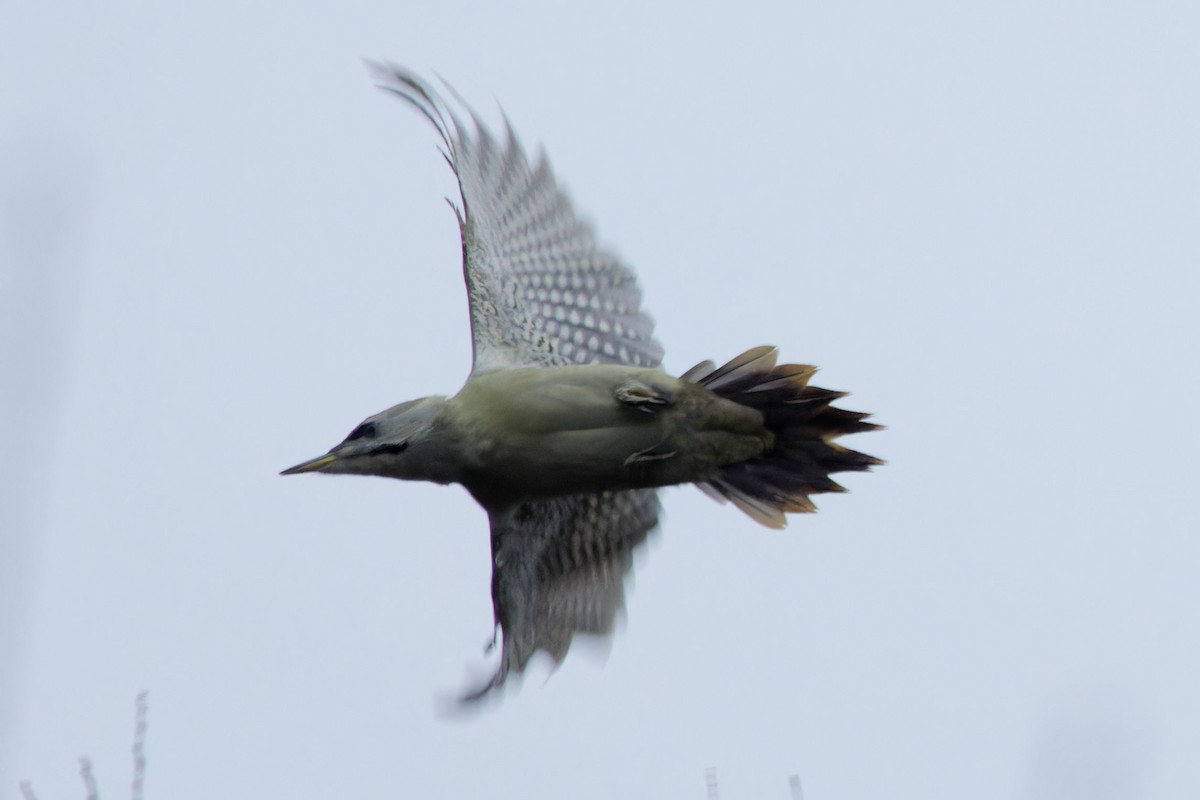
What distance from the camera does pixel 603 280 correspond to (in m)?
7.27

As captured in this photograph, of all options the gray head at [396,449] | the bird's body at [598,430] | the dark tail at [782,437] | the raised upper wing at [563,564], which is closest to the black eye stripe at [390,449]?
the gray head at [396,449]

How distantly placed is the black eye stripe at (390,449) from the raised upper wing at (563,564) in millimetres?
602

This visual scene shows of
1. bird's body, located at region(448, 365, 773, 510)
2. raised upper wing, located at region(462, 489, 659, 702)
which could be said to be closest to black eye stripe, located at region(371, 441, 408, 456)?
bird's body, located at region(448, 365, 773, 510)

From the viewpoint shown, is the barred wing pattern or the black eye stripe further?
the barred wing pattern

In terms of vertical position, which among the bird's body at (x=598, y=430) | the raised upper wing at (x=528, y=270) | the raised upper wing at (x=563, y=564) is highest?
the raised upper wing at (x=528, y=270)

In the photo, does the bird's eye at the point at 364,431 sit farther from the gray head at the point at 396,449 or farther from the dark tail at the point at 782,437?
the dark tail at the point at 782,437

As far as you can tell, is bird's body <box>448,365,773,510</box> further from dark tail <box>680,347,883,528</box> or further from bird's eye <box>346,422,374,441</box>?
bird's eye <box>346,422,374,441</box>

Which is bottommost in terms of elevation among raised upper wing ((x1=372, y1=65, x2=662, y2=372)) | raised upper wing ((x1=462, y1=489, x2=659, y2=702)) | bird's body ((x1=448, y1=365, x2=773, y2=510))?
raised upper wing ((x1=462, y1=489, x2=659, y2=702))

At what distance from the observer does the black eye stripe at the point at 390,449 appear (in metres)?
6.14

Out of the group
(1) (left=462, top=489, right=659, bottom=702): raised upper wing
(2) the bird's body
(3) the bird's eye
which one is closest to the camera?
(2) the bird's body

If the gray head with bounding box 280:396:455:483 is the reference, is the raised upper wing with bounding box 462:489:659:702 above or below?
below

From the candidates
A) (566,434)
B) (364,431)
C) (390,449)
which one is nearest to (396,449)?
(390,449)

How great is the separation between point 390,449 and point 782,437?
1.41 m

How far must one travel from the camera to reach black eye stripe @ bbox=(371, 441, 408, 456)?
6.14 meters
